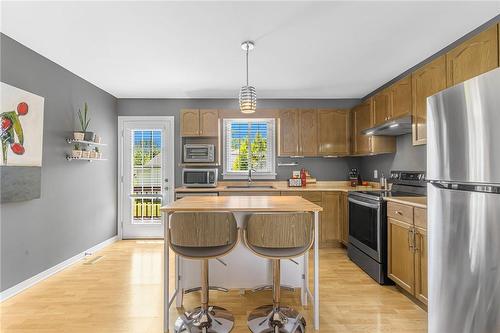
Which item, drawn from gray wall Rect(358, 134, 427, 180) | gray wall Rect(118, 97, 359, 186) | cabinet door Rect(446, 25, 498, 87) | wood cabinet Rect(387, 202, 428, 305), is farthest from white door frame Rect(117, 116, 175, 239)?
cabinet door Rect(446, 25, 498, 87)

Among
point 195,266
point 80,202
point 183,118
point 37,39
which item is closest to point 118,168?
point 80,202

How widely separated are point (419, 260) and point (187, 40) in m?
2.92

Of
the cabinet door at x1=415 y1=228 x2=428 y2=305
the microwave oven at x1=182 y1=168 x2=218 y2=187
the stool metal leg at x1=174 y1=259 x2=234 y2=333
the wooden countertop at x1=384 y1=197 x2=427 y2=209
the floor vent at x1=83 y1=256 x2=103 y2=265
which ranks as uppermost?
the microwave oven at x1=182 y1=168 x2=218 y2=187

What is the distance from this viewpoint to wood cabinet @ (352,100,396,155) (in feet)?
13.2

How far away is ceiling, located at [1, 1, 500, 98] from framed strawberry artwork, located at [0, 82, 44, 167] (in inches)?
22.0

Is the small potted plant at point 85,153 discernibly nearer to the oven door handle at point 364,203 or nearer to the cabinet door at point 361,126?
the oven door handle at point 364,203

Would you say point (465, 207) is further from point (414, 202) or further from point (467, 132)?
point (414, 202)

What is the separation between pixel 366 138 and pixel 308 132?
0.96 meters

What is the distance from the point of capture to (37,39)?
2.75 metres

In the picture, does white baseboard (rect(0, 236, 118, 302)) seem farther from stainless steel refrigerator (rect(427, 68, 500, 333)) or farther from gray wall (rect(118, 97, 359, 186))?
stainless steel refrigerator (rect(427, 68, 500, 333))

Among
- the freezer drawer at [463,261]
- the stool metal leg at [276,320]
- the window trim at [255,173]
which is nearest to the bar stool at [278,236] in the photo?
the stool metal leg at [276,320]

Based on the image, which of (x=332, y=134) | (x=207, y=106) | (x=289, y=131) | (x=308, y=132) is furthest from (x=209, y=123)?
(x=332, y=134)

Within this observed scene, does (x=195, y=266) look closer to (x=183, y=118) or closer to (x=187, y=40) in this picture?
(x=187, y=40)

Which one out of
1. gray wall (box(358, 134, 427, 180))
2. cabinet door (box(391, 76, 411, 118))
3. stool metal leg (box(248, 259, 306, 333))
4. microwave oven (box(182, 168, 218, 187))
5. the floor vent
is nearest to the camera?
stool metal leg (box(248, 259, 306, 333))
